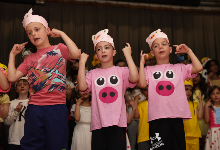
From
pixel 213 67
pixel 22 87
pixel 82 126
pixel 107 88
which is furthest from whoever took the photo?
pixel 213 67

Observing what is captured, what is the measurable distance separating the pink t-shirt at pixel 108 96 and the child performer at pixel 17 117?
1.45 metres

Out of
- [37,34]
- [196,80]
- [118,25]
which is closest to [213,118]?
[196,80]

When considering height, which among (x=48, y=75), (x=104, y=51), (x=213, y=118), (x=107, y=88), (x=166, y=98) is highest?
(x=104, y=51)

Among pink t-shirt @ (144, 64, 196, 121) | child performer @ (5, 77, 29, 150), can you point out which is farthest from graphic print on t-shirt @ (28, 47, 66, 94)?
child performer @ (5, 77, 29, 150)

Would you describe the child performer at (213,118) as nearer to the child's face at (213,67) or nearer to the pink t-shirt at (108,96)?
the child's face at (213,67)

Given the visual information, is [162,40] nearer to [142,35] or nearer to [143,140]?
[143,140]

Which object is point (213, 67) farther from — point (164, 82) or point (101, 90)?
point (101, 90)

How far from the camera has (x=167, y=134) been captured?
2180mm

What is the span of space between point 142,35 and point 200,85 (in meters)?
2.18

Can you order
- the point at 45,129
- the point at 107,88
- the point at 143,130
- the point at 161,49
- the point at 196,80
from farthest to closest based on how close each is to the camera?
the point at 196,80, the point at 143,130, the point at 161,49, the point at 107,88, the point at 45,129

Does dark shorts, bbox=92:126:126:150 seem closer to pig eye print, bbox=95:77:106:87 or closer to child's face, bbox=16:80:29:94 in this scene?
pig eye print, bbox=95:77:106:87

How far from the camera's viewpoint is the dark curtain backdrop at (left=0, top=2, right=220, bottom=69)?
4965mm

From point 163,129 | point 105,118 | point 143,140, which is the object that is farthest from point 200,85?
point 105,118

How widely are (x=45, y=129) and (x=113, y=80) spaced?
79cm
